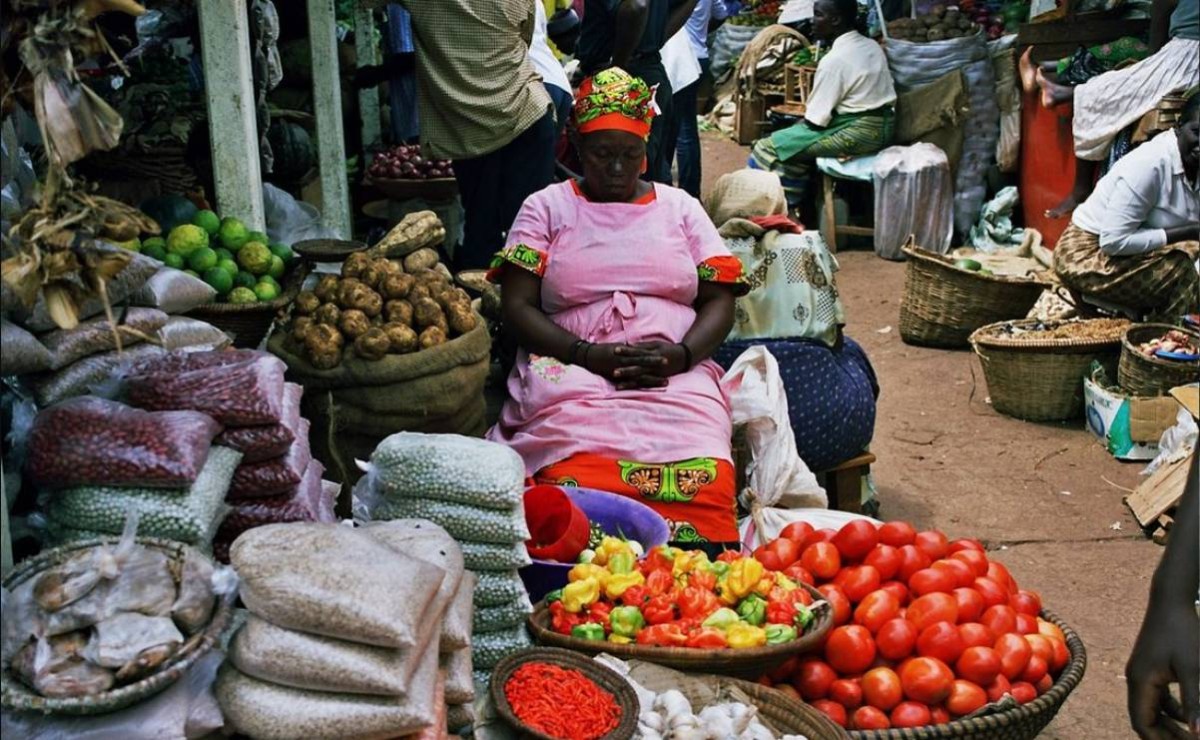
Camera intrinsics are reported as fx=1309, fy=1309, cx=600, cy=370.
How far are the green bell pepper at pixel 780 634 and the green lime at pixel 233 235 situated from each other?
228 cm

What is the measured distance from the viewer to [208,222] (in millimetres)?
4301

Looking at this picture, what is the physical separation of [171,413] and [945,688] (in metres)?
1.80

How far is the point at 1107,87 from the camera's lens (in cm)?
786

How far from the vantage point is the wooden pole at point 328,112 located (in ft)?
19.9

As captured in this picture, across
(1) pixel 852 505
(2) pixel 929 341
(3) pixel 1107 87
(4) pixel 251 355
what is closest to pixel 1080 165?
(3) pixel 1107 87

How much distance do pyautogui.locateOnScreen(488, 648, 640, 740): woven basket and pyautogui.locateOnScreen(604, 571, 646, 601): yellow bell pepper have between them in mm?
332

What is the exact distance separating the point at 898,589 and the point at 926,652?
0.62 ft

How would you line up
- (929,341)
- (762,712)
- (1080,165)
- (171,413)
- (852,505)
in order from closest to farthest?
(171,413) < (762,712) < (852,505) < (929,341) < (1080,165)

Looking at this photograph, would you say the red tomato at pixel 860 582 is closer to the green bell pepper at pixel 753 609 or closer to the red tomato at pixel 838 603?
the red tomato at pixel 838 603

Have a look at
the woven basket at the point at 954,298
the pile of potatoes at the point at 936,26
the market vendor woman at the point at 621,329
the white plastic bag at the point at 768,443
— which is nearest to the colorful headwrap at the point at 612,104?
the market vendor woman at the point at 621,329

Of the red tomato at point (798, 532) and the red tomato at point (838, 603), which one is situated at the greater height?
the red tomato at point (798, 532)

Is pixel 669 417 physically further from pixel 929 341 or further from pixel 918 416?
pixel 929 341

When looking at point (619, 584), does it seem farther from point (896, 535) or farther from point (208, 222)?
point (208, 222)

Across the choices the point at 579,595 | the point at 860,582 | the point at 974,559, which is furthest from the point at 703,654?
the point at 974,559
